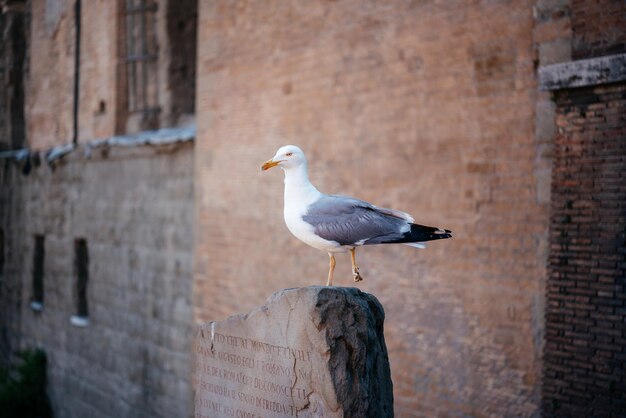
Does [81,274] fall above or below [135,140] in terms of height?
below

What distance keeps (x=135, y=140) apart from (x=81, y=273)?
3784 mm

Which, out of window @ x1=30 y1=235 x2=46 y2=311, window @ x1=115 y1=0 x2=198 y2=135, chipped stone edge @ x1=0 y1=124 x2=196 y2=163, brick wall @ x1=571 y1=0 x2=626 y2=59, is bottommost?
window @ x1=30 y1=235 x2=46 y2=311

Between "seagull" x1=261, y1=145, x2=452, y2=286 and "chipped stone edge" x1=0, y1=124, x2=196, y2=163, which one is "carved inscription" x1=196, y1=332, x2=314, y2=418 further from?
"chipped stone edge" x1=0, y1=124, x2=196, y2=163

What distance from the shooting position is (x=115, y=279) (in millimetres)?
13867

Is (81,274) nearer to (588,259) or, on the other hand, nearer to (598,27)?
(588,259)

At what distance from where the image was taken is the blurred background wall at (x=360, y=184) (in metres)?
6.66

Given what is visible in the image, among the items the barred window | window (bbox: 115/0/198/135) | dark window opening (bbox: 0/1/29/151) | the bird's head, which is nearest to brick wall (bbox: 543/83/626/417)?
the bird's head

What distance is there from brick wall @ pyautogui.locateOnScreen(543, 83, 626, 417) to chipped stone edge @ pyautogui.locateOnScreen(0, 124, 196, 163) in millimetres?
6447

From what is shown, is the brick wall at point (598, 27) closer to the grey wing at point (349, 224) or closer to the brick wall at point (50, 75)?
the grey wing at point (349, 224)

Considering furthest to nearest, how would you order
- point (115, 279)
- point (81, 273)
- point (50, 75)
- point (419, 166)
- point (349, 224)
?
1. point (50, 75)
2. point (81, 273)
3. point (115, 279)
4. point (419, 166)
5. point (349, 224)

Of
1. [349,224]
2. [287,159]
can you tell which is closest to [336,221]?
[349,224]

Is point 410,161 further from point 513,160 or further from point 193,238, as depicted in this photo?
point 193,238

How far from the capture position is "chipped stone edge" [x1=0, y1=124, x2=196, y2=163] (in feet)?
39.8

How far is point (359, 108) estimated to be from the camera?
8.91 m
